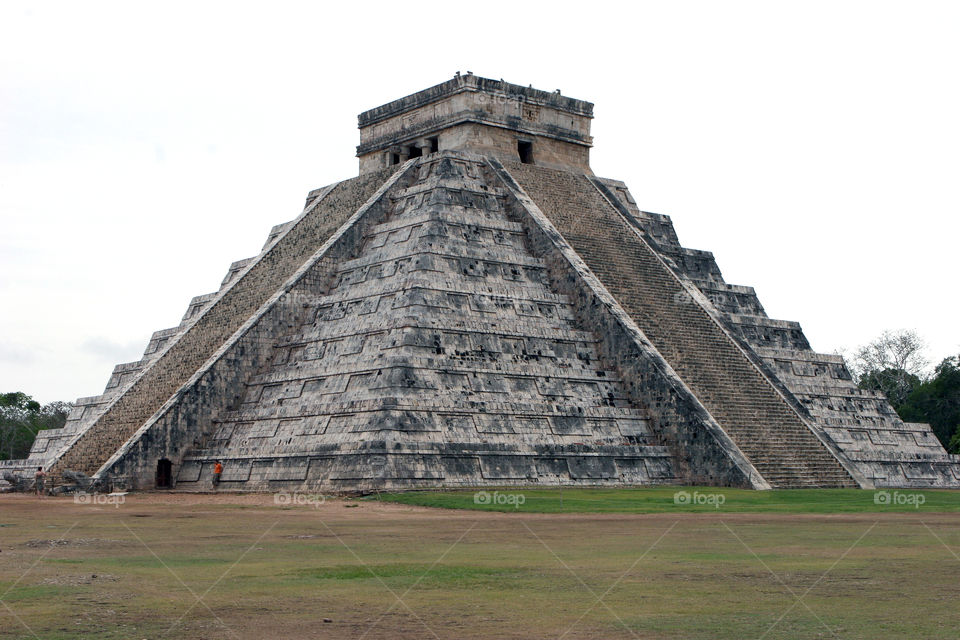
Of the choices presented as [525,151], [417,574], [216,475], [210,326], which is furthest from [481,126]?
[417,574]

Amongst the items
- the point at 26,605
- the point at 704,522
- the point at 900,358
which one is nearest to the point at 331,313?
the point at 704,522

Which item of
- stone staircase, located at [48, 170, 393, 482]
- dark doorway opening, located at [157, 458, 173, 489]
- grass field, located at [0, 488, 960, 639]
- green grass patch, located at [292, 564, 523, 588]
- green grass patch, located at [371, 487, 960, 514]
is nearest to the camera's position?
grass field, located at [0, 488, 960, 639]

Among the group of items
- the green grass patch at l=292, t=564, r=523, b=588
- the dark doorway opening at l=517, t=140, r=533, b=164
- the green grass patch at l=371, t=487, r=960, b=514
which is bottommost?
the green grass patch at l=292, t=564, r=523, b=588

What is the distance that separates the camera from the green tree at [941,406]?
50.8m

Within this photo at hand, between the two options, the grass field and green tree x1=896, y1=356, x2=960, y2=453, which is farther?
green tree x1=896, y1=356, x2=960, y2=453

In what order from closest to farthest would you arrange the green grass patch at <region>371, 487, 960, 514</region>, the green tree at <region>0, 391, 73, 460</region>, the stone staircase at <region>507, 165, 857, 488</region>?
1. the green grass patch at <region>371, 487, 960, 514</region>
2. the stone staircase at <region>507, 165, 857, 488</region>
3. the green tree at <region>0, 391, 73, 460</region>

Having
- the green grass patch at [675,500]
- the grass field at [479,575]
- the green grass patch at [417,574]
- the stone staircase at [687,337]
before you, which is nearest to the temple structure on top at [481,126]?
the stone staircase at [687,337]

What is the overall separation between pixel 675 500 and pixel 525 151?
1684 centimetres

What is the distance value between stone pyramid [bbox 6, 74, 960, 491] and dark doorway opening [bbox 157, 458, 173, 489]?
35 mm

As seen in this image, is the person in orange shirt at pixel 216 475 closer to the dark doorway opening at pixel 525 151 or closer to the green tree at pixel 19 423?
the dark doorway opening at pixel 525 151

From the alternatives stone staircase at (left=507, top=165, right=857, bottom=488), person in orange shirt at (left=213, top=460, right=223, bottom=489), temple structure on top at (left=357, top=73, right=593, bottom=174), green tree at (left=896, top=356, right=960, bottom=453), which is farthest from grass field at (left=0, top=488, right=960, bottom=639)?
green tree at (left=896, top=356, right=960, bottom=453)

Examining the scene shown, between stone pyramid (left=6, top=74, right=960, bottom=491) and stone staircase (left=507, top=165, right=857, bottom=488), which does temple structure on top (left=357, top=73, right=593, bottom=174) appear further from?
stone staircase (left=507, top=165, right=857, bottom=488)

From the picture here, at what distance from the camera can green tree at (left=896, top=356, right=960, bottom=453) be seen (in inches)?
1998

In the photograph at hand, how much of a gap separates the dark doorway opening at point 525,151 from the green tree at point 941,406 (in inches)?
892
